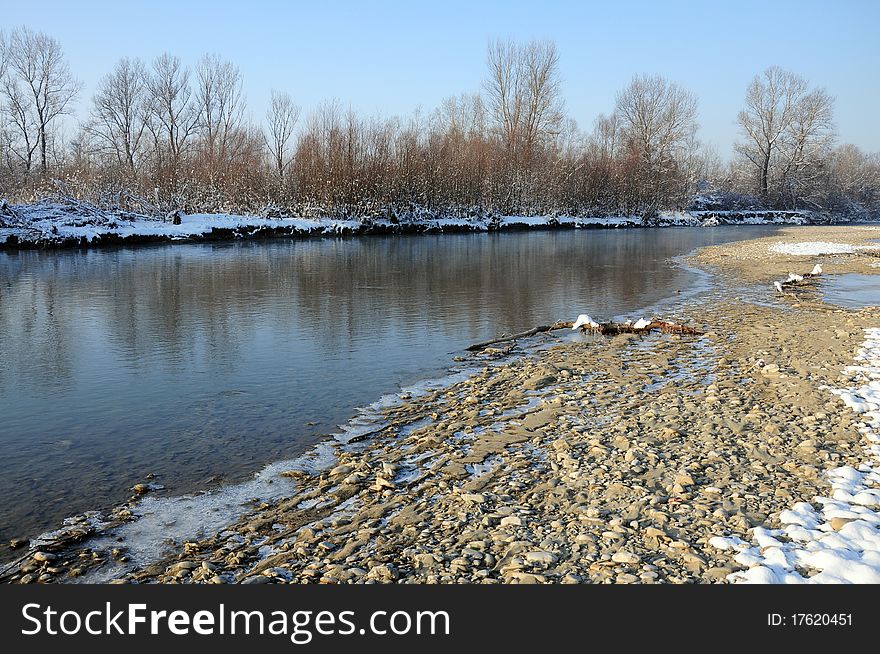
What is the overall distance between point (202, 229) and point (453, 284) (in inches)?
820

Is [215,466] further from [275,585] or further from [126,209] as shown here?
[126,209]

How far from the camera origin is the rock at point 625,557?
351cm

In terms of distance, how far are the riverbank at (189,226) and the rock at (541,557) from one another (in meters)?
29.6

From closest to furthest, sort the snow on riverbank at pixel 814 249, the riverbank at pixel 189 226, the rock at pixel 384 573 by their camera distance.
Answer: the rock at pixel 384 573, the snow on riverbank at pixel 814 249, the riverbank at pixel 189 226

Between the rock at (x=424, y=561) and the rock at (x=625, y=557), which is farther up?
the rock at (x=625, y=557)

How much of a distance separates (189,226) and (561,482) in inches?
1290

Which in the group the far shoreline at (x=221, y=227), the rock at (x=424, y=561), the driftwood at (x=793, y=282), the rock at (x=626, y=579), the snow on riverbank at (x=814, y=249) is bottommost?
the rock at (x=424, y=561)

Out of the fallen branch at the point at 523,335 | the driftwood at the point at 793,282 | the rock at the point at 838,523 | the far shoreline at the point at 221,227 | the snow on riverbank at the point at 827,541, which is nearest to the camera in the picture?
the snow on riverbank at the point at 827,541

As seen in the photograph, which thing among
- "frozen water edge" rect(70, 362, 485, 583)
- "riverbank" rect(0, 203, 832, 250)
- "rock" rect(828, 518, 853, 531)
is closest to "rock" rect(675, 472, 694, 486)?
"rock" rect(828, 518, 853, 531)

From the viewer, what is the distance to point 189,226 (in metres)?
33.6

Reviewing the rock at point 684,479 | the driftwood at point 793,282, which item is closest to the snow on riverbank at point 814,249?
the driftwood at point 793,282

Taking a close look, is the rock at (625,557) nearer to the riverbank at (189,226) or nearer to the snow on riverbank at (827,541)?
the snow on riverbank at (827,541)

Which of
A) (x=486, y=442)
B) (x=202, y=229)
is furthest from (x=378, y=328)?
(x=202, y=229)

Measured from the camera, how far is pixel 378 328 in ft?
38.4
